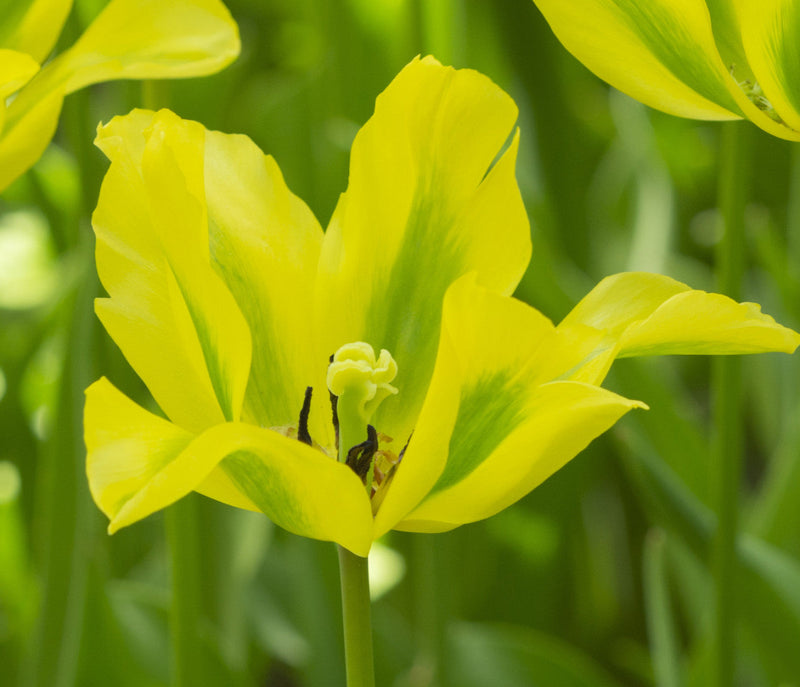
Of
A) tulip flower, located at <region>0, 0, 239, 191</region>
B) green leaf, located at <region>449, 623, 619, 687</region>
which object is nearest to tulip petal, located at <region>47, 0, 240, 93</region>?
tulip flower, located at <region>0, 0, 239, 191</region>

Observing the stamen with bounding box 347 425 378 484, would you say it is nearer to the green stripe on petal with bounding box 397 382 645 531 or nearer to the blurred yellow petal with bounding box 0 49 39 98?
the green stripe on petal with bounding box 397 382 645 531

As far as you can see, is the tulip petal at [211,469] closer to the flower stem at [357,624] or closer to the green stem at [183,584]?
the flower stem at [357,624]

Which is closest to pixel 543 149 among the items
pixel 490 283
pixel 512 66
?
pixel 512 66

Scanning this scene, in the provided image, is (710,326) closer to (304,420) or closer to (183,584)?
(304,420)

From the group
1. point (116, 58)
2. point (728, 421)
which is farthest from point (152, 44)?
point (728, 421)

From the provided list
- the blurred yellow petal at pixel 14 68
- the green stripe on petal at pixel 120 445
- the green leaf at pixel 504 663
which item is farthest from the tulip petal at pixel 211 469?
the green leaf at pixel 504 663

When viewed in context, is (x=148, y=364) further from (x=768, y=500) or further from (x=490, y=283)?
(x=768, y=500)
